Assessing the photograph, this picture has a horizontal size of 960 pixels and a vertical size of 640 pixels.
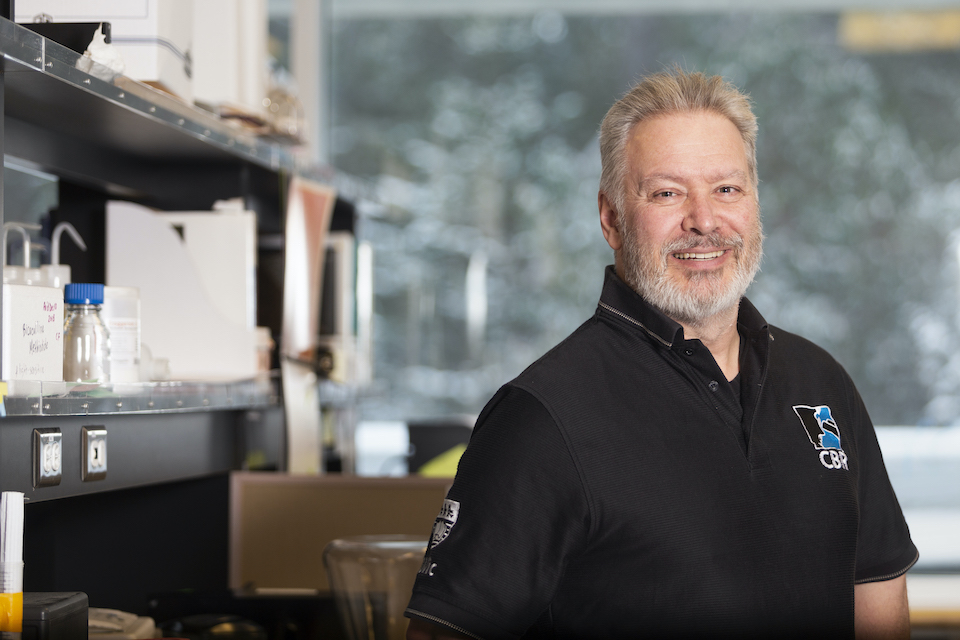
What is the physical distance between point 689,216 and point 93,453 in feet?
3.13

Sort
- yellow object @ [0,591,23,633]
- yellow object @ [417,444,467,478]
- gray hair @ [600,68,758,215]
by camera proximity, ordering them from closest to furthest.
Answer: yellow object @ [0,591,23,633] → gray hair @ [600,68,758,215] → yellow object @ [417,444,467,478]

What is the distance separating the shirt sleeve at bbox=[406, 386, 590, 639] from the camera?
1120 mm

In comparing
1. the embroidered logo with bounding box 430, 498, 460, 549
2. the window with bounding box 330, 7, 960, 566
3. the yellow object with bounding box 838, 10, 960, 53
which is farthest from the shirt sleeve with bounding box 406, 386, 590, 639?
the yellow object with bounding box 838, 10, 960, 53

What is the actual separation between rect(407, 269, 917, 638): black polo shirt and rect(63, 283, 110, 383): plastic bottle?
2.09 ft

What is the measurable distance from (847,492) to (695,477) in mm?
250

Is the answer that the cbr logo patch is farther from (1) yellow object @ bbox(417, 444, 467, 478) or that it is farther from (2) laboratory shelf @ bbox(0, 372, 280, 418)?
(1) yellow object @ bbox(417, 444, 467, 478)

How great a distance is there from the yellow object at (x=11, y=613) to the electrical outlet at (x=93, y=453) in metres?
0.37

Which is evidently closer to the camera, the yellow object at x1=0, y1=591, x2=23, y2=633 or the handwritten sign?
the yellow object at x1=0, y1=591, x2=23, y2=633

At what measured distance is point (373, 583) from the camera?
1.65m

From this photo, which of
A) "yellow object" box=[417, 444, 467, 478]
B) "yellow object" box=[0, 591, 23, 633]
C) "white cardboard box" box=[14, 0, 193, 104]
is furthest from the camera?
"yellow object" box=[417, 444, 467, 478]

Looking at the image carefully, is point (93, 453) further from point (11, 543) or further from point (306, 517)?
point (306, 517)

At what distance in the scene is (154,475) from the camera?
1.69 metres

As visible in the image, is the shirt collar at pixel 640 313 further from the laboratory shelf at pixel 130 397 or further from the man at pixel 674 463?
the laboratory shelf at pixel 130 397

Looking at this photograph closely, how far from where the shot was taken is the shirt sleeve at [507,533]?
1.12m
